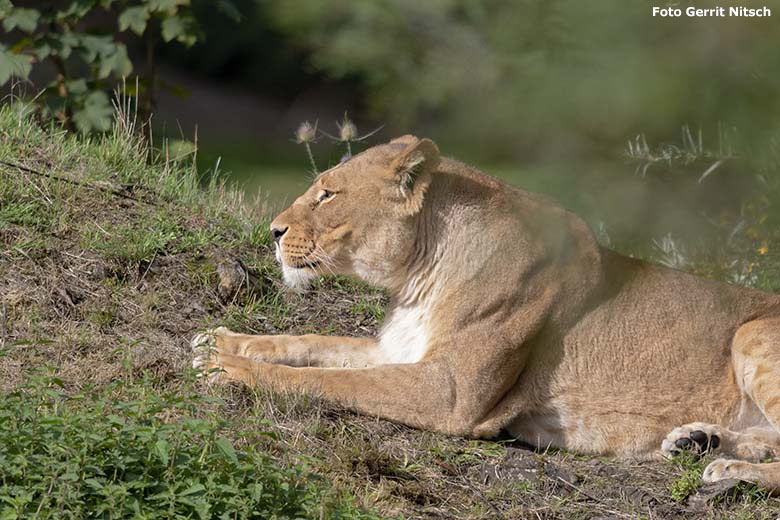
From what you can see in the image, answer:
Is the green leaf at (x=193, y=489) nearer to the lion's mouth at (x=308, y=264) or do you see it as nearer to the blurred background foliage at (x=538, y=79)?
the blurred background foliage at (x=538, y=79)

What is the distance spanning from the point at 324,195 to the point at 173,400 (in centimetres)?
178

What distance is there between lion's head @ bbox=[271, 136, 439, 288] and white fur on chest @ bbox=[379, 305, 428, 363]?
199 millimetres

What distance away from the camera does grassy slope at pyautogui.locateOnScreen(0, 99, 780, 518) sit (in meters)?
3.29

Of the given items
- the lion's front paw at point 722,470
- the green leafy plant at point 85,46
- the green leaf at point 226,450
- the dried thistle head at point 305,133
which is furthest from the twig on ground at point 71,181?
the dried thistle head at point 305,133

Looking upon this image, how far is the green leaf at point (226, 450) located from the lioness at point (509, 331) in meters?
1.25

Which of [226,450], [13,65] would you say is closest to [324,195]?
[226,450]

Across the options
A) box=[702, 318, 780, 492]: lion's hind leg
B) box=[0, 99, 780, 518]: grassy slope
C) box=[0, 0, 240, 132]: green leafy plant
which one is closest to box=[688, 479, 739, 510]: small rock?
box=[0, 99, 780, 518]: grassy slope

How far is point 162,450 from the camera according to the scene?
10.6 feet

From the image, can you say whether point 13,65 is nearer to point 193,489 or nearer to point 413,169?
point 413,169

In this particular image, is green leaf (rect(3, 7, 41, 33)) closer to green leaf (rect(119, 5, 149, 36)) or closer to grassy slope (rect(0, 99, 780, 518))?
green leaf (rect(119, 5, 149, 36))

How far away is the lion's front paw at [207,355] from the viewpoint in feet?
15.2

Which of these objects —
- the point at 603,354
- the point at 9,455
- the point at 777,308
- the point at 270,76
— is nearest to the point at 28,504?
the point at 9,455

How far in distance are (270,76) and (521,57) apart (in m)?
0.40

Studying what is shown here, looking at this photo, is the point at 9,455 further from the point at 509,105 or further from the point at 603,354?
the point at 603,354
